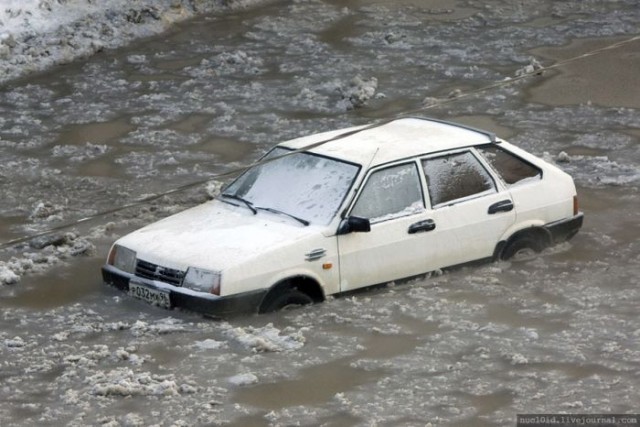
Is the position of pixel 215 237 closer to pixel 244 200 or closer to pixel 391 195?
pixel 244 200

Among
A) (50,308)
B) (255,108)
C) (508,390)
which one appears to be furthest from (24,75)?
(508,390)

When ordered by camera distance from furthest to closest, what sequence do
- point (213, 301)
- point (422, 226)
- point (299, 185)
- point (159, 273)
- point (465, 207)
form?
point (465, 207) < point (299, 185) < point (422, 226) < point (159, 273) < point (213, 301)

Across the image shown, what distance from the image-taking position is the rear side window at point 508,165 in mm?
10625

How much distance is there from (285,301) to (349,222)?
2.50 feet

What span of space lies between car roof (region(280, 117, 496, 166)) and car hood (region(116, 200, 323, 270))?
0.81m

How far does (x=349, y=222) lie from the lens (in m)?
9.59

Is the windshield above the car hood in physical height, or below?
above

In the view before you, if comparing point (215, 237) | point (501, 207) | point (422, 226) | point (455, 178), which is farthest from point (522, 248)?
point (215, 237)

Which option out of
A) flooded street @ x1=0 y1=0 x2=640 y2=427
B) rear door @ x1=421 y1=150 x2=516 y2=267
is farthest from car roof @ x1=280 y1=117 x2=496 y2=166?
flooded street @ x1=0 y1=0 x2=640 y2=427

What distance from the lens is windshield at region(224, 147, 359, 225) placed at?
9.84m

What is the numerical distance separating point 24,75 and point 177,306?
29.4 feet

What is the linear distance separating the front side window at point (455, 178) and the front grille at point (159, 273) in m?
2.14

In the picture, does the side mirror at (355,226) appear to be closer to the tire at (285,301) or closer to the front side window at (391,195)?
the front side window at (391,195)

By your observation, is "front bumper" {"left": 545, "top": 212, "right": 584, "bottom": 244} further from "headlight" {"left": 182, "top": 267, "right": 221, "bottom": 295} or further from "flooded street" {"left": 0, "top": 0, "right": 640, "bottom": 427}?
"headlight" {"left": 182, "top": 267, "right": 221, "bottom": 295}
